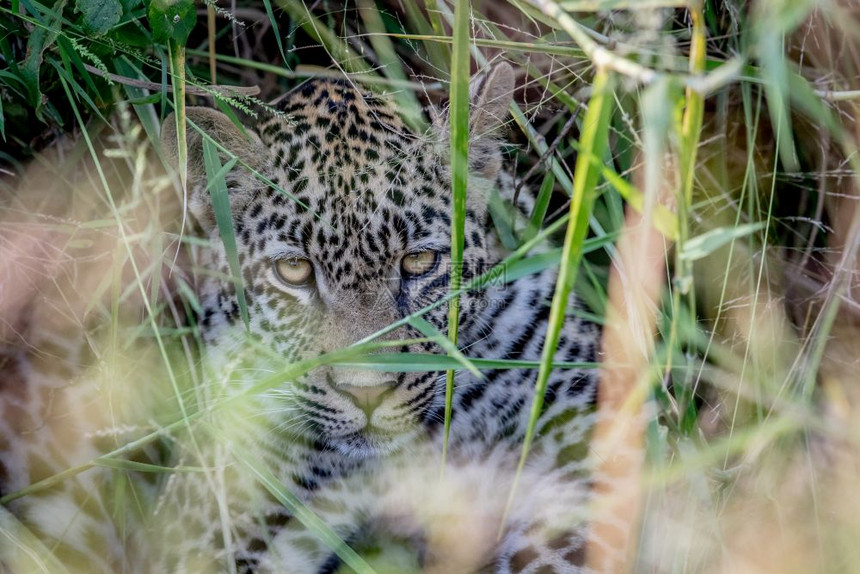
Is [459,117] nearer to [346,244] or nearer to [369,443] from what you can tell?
[346,244]

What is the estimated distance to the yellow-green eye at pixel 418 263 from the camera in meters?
2.98

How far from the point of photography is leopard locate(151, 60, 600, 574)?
289cm

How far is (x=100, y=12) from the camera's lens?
2.65 metres

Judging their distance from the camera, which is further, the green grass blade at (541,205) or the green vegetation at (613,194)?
the green grass blade at (541,205)

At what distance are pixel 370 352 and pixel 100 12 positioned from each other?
1194 millimetres

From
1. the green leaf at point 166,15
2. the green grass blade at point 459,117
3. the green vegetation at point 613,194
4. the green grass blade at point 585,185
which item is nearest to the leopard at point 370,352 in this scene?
the green vegetation at point 613,194

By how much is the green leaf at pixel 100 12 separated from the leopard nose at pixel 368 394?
1.20 meters

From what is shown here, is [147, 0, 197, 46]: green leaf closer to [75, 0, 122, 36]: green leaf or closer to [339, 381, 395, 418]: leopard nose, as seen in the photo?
[75, 0, 122, 36]: green leaf

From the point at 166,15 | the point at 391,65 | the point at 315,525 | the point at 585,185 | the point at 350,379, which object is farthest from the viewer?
the point at 391,65

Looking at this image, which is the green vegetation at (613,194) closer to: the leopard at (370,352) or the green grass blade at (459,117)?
the green grass blade at (459,117)

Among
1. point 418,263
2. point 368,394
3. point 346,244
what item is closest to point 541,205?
point 418,263

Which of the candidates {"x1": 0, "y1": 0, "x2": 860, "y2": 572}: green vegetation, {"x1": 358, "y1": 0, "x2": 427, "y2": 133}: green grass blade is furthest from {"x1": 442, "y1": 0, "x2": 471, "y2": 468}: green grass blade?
{"x1": 358, "y1": 0, "x2": 427, "y2": 133}: green grass blade

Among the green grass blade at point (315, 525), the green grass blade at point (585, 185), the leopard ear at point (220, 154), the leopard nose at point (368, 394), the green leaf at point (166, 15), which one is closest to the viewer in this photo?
the green grass blade at point (585, 185)

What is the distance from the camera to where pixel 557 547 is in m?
3.01
